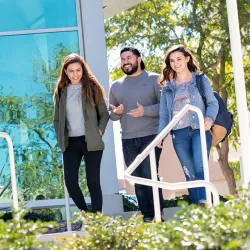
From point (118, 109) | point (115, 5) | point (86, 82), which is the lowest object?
point (118, 109)

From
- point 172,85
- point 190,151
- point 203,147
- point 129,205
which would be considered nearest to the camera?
point 203,147

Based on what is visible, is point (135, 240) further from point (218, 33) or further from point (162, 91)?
point (218, 33)

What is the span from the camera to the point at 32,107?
35.7ft

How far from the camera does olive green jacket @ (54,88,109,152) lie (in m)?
8.11

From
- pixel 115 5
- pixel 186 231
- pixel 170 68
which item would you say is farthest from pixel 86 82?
pixel 115 5

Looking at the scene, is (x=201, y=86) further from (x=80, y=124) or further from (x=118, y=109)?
(x=80, y=124)

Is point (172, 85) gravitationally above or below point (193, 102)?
above

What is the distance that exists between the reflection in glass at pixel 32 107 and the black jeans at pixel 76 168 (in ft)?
8.14

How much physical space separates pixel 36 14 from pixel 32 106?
115cm

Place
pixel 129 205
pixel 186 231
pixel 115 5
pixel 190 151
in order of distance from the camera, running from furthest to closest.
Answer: pixel 115 5 < pixel 129 205 < pixel 190 151 < pixel 186 231

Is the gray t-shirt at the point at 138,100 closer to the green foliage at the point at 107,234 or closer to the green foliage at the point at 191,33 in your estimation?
the green foliage at the point at 107,234

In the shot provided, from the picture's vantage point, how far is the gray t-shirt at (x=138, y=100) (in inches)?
330

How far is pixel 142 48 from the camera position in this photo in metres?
20.3

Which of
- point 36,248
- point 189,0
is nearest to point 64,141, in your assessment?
point 36,248
